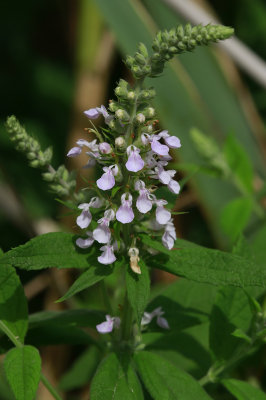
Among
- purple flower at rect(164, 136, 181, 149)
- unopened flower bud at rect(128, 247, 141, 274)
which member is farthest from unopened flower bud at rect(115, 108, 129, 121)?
unopened flower bud at rect(128, 247, 141, 274)

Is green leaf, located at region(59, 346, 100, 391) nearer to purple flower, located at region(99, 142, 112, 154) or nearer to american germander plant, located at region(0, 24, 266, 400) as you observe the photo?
american germander plant, located at region(0, 24, 266, 400)

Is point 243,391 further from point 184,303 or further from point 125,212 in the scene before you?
point 125,212

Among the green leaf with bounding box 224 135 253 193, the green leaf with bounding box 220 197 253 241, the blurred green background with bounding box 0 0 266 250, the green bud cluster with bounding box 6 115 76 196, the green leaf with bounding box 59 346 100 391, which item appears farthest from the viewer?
the blurred green background with bounding box 0 0 266 250

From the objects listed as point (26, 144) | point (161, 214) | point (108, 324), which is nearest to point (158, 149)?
point (161, 214)

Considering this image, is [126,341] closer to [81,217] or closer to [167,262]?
[167,262]

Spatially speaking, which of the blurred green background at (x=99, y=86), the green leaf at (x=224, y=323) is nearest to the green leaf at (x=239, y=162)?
the blurred green background at (x=99, y=86)

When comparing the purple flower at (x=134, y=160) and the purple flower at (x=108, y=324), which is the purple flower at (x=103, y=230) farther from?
the purple flower at (x=108, y=324)

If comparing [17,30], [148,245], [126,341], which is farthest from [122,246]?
[17,30]
